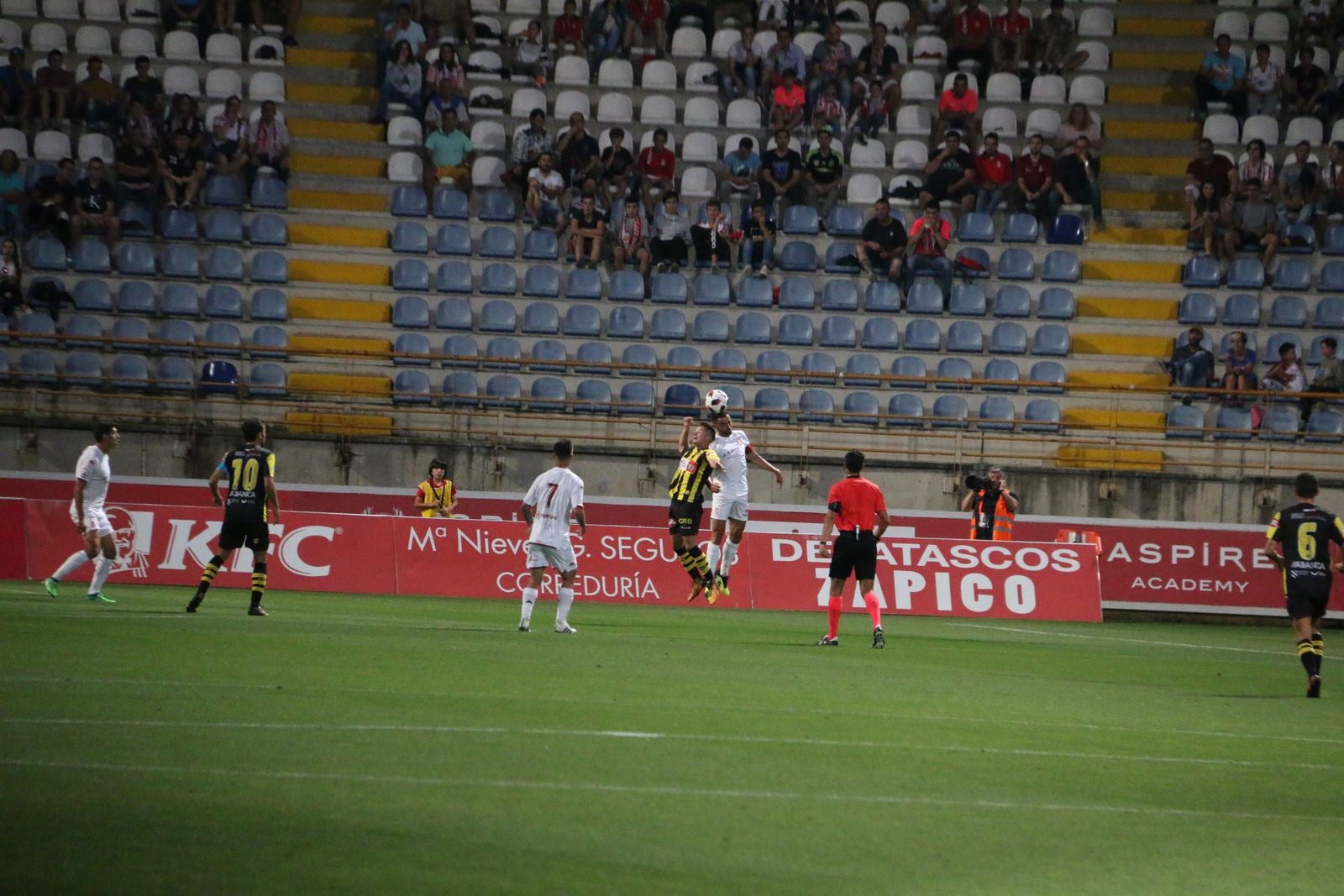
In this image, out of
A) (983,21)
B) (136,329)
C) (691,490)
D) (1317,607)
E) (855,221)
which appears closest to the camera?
(1317,607)

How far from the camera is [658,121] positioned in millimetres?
31812

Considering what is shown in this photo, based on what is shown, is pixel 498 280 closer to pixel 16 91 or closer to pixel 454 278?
pixel 454 278

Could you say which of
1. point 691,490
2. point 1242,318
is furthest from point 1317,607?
point 1242,318

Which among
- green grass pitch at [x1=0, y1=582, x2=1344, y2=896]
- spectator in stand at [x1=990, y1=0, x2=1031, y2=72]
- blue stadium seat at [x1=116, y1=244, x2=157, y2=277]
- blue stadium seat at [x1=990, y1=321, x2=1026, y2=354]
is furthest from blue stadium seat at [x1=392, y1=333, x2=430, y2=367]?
green grass pitch at [x1=0, y1=582, x2=1344, y2=896]

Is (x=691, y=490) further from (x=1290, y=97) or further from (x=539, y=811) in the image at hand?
(x=1290, y=97)

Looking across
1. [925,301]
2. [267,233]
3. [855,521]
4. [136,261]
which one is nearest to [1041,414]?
[925,301]

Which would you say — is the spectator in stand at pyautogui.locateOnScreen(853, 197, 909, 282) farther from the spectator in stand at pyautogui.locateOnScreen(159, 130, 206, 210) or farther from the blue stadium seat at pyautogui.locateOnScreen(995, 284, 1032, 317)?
the spectator in stand at pyautogui.locateOnScreen(159, 130, 206, 210)

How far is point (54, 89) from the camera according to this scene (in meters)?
30.3

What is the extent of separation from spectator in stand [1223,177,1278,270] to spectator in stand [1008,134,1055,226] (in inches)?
134

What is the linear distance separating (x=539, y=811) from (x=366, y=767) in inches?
48.6

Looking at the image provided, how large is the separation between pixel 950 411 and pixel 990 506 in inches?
150

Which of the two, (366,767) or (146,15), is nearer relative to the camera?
(366,767)

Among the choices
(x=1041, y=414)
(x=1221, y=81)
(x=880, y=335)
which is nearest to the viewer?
(x=1041, y=414)

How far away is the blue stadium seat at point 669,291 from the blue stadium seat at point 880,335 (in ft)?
11.2
